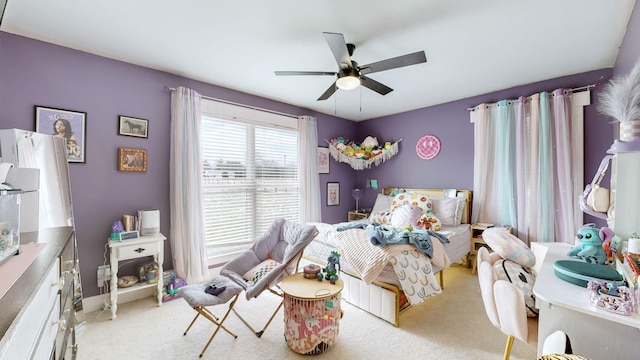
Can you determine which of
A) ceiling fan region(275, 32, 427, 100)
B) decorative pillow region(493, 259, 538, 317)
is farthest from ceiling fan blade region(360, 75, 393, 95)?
decorative pillow region(493, 259, 538, 317)

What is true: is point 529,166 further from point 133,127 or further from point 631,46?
point 133,127

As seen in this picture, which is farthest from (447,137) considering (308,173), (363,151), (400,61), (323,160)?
(400,61)

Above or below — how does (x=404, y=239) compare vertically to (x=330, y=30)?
below

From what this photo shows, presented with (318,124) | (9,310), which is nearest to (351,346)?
(9,310)

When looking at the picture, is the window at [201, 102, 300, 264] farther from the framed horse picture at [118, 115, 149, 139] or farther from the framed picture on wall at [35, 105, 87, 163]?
the framed picture on wall at [35, 105, 87, 163]

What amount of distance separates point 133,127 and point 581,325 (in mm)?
3798

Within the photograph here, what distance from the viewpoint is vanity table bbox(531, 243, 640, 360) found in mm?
1029

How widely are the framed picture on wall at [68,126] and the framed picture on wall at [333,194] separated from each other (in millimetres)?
3476

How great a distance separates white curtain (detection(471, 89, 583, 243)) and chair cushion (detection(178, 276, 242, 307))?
3430mm

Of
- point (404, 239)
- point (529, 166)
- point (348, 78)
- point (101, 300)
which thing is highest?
point (348, 78)

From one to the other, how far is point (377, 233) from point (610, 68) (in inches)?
127

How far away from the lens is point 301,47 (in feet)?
7.87

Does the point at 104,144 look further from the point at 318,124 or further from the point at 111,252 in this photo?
the point at 318,124

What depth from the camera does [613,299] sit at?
921 millimetres
